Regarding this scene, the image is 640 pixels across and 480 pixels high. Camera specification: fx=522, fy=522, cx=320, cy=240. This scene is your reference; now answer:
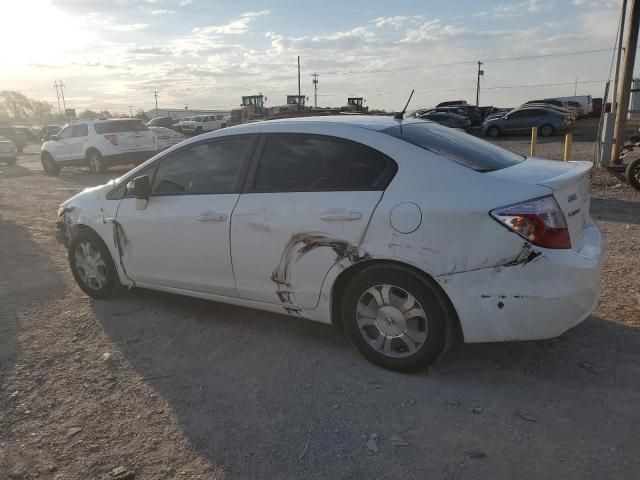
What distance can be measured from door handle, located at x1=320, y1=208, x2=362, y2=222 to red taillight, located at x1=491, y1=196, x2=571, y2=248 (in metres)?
0.84

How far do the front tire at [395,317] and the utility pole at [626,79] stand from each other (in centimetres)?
1068

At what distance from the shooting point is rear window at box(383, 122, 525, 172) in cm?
337

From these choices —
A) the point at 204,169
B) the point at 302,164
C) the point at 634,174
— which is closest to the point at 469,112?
the point at 634,174

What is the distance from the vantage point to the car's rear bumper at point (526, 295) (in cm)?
291

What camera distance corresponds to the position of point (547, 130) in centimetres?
2694

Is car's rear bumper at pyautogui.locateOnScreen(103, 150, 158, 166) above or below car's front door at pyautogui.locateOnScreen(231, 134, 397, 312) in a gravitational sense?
below

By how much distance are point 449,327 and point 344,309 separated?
0.70 m

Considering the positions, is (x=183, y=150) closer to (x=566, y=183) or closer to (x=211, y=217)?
(x=211, y=217)

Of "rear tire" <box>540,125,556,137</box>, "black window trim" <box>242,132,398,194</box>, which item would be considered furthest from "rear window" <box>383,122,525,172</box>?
"rear tire" <box>540,125,556,137</box>

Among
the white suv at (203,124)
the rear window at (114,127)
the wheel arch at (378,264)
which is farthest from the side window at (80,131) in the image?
the white suv at (203,124)

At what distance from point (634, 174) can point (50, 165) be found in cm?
1788

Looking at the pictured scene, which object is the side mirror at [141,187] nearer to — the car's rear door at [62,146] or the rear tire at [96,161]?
the rear tire at [96,161]

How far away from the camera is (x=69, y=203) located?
508 centimetres

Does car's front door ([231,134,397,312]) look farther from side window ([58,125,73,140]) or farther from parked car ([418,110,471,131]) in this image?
parked car ([418,110,471,131])
